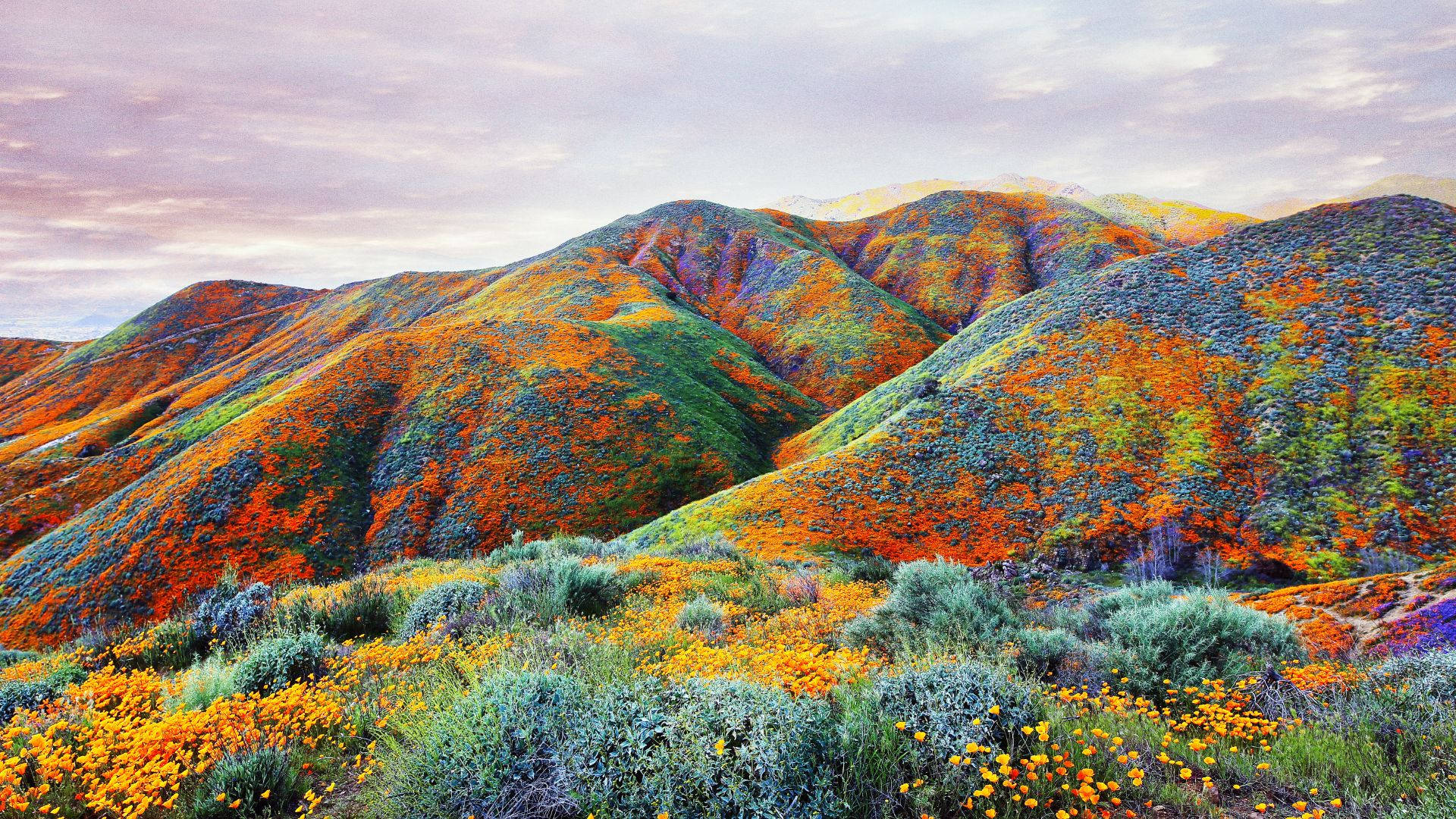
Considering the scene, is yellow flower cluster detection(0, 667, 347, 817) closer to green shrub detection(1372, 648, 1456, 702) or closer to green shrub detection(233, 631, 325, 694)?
green shrub detection(233, 631, 325, 694)

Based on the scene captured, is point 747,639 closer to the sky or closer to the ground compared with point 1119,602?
closer to the sky

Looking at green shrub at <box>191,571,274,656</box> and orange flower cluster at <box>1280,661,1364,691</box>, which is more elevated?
green shrub at <box>191,571,274,656</box>

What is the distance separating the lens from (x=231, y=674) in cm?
627

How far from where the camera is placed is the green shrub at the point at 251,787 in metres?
4.13

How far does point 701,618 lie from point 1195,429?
18297mm

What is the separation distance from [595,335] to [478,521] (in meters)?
17.6

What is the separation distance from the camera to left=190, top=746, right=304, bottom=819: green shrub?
163 inches

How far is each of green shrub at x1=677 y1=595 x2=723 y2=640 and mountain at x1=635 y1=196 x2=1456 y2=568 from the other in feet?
29.4

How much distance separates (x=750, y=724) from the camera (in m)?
3.86

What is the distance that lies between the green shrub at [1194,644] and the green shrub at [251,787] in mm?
7625

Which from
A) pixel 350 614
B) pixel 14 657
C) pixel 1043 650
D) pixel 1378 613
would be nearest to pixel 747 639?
pixel 1043 650

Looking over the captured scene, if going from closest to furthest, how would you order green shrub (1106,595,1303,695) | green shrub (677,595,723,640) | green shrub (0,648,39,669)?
green shrub (1106,595,1303,695)
green shrub (677,595,723,640)
green shrub (0,648,39,669)

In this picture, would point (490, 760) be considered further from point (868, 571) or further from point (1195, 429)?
point (1195, 429)

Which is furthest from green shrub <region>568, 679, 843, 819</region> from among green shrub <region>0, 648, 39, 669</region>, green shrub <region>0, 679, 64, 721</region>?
green shrub <region>0, 648, 39, 669</region>
